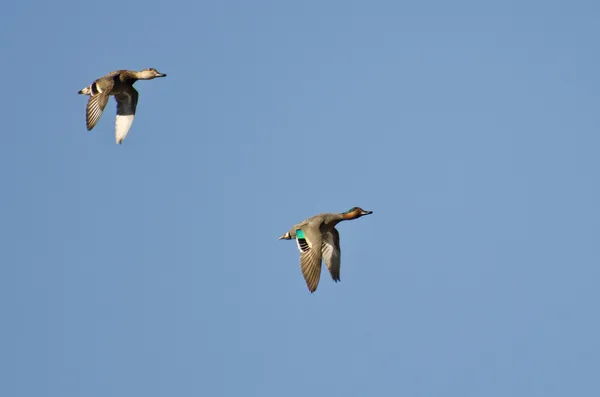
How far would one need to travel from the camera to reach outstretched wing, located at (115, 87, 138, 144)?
40.6 m

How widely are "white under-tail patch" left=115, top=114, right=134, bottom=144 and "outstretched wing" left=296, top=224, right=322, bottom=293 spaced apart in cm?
648

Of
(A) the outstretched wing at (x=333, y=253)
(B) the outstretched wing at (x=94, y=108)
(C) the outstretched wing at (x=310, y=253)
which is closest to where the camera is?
(C) the outstretched wing at (x=310, y=253)

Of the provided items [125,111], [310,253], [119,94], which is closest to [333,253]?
[310,253]

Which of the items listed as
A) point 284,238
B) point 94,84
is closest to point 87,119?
point 94,84

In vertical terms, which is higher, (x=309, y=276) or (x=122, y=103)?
(x=122, y=103)

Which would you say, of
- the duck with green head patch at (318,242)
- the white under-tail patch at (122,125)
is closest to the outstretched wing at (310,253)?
the duck with green head patch at (318,242)

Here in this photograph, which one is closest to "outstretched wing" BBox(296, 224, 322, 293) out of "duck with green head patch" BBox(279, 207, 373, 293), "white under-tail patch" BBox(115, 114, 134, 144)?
"duck with green head patch" BBox(279, 207, 373, 293)

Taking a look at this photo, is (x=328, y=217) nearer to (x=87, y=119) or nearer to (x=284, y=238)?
(x=284, y=238)

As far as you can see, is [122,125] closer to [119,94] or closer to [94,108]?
[119,94]

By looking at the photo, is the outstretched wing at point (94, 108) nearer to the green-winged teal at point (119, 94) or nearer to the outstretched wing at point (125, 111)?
the green-winged teal at point (119, 94)

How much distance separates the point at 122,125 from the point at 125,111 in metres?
0.45

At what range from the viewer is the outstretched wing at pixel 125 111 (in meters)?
40.6

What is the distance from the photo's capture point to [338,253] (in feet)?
133

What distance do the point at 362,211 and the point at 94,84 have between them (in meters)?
8.56
